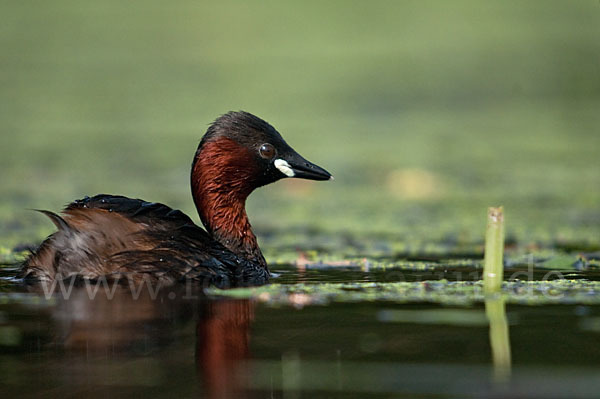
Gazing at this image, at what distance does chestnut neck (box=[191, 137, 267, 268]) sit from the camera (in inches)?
281

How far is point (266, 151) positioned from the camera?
23.7ft

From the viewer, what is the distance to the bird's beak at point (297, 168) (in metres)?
7.27

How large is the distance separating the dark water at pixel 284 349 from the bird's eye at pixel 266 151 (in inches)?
66.2

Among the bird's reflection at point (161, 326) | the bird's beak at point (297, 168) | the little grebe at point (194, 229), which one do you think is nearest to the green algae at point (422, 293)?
the bird's reflection at point (161, 326)

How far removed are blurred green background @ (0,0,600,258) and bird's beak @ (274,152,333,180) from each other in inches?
57.5

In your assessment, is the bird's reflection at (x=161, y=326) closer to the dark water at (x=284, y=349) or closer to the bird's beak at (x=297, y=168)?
the dark water at (x=284, y=349)

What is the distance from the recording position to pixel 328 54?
72.3 ft

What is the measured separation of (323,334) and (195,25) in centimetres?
1998

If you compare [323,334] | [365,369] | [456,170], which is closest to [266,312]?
[323,334]

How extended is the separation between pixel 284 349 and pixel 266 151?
292 cm

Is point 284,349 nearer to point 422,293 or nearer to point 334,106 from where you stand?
point 422,293

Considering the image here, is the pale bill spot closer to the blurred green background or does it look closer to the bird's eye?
the bird's eye

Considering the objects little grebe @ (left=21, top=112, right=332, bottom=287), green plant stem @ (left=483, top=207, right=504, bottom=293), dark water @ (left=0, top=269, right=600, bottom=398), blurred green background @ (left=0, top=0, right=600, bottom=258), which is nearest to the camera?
dark water @ (left=0, top=269, right=600, bottom=398)

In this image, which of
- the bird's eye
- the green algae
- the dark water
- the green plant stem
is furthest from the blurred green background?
the dark water
